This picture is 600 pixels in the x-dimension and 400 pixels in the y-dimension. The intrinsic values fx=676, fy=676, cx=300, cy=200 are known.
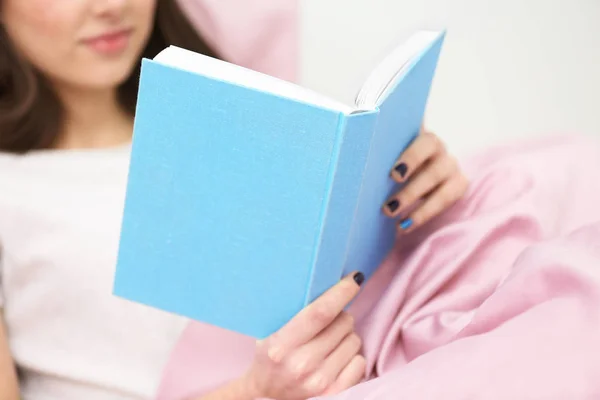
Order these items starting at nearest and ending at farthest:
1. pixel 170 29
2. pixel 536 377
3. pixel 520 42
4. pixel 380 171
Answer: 1. pixel 536 377
2. pixel 380 171
3. pixel 170 29
4. pixel 520 42

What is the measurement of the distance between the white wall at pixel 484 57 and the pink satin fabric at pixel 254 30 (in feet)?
0.53

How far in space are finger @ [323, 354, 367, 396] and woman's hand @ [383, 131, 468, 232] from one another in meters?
0.14

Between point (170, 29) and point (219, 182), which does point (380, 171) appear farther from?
point (170, 29)

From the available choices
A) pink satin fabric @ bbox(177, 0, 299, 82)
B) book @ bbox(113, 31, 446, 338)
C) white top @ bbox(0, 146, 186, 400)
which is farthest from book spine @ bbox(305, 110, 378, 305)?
pink satin fabric @ bbox(177, 0, 299, 82)

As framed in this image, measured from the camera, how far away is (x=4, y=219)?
2.31ft

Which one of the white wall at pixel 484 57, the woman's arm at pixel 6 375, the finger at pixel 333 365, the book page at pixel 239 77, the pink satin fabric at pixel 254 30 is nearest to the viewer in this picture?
the book page at pixel 239 77

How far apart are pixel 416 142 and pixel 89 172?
0.36 m

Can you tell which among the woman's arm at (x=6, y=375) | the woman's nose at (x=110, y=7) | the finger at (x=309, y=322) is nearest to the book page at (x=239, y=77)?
the finger at (x=309, y=322)

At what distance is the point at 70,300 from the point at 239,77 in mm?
382

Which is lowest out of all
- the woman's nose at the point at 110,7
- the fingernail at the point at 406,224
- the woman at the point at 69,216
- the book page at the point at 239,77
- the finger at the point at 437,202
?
the woman at the point at 69,216

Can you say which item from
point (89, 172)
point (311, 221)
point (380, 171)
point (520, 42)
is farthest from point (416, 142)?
point (520, 42)

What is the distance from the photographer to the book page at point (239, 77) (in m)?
0.43

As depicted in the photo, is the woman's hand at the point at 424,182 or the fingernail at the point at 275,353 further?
the woman's hand at the point at 424,182

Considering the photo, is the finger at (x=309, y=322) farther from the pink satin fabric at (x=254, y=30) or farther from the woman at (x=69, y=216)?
the pink satin fabric at (x=254, y=30)
